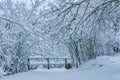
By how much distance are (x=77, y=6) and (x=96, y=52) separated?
13.8m

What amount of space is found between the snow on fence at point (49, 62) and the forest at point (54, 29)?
0.56 m

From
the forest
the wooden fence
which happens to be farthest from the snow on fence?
the forest

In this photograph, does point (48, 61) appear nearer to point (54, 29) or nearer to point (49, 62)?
point (49, 62)

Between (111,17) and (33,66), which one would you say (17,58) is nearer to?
(33,66)

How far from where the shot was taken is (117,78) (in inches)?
449

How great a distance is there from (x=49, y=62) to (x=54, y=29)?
10672mm

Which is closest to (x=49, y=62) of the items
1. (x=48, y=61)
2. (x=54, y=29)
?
(x=48, y=61)

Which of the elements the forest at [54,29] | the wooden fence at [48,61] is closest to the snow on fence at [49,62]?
the wooden fence at [48,61]

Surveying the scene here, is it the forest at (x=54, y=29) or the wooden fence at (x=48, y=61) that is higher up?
the forest at (x=54, y=29)

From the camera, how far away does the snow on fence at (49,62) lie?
2232cm

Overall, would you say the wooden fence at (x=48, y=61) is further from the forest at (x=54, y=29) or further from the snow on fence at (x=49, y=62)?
the forest at (x=54, y=29)

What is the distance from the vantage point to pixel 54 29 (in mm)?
12977

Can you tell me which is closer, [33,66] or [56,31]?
[56,31]

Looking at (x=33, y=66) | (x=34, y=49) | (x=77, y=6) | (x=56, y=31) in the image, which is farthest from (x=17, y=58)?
(x=77, y=6)
